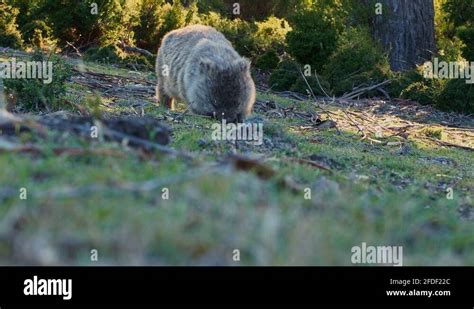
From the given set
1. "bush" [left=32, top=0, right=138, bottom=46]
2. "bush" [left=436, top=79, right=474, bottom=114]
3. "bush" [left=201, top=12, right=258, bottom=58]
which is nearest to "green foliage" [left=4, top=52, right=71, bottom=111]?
"bush" [left=436, top=79, right=474, bottom=114]

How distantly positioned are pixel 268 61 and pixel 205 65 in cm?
1038

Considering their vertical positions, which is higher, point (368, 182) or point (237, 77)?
point (237, 77)

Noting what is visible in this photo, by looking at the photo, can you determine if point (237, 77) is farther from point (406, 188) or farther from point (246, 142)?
point (406, 188)

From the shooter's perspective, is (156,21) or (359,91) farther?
(156,21)

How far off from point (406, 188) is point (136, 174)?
3.94 metres

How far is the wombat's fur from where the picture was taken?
36.3 ft

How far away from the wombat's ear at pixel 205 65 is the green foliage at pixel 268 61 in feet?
33.5

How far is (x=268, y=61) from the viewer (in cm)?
2139

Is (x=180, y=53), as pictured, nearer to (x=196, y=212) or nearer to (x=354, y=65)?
(x=354, y=65)

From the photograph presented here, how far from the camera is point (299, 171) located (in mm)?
7434

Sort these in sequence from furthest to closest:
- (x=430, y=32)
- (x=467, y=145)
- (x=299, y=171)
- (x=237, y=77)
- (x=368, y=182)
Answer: (x=430, y=32)
(x=467, y=145)
(x=237, y=77)
(x=368, y=182)
(x=299, y=171)

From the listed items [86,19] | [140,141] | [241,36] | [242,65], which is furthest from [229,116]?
[241,36]

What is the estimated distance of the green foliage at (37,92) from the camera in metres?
11.3

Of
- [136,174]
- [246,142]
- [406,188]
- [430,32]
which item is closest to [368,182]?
[406,188]
